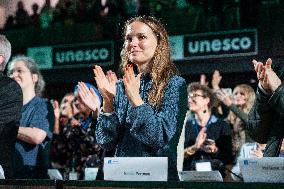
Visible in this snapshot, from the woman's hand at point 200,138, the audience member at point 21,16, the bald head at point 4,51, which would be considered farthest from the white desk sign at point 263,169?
the audience member at point 21,16

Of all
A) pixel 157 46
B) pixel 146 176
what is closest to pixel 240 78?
pixel 157 46

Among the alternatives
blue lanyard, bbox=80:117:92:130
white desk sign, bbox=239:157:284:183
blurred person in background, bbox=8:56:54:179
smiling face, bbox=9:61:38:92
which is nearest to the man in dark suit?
blurred person in background, bbox=8:56:54:179

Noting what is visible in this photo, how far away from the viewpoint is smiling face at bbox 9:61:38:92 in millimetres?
3657

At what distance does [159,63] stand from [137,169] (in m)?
0.78

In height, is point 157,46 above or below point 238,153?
above

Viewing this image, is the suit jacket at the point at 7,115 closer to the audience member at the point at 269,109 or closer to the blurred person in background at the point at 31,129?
the blurred person in background at the point at 31,129

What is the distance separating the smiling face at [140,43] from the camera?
2480mm

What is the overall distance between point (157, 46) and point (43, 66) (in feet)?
28.0

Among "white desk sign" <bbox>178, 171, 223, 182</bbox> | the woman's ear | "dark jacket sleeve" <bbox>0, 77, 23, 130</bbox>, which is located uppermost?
the woman's ear

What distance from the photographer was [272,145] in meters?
2.38

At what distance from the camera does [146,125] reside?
2.20 metres

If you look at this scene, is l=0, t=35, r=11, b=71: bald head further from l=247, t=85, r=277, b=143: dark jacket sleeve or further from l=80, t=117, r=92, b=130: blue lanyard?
l=247, t=85, r=277, b=143: dark jacket sleeve

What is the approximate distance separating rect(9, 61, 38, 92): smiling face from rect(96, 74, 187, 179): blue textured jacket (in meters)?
1.30

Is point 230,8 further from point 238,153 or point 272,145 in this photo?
point 272,145
